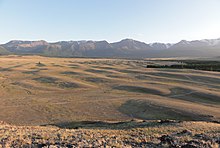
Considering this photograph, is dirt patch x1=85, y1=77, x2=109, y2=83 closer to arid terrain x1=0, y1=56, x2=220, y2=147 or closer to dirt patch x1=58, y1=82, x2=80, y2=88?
arid terrain x1=0, y1=56, x2=220, y2=147

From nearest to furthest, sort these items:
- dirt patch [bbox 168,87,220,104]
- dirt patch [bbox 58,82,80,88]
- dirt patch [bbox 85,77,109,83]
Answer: dirt patch [bbox 168,87,220,104] → dirt patch [bbox 58,82,80,88] → dirt patch [bbox 85,77,109,83]

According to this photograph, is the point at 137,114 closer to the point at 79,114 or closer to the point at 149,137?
the point at 79,114

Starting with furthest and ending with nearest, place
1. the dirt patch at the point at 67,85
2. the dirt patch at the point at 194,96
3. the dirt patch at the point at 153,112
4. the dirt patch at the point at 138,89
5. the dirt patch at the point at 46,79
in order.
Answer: the dirt patch at the point at 46,79, the dirt patch at the point at 67,85, the dirt patch at the point at 138,89, the dirt patch at the point at 194,96, the dirt patch at the point at 153,112

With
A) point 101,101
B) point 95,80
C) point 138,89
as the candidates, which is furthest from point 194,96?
point 95,80

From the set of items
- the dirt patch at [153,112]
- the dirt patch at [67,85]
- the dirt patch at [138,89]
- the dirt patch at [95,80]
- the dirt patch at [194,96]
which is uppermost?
the dirt patch at [95,80]

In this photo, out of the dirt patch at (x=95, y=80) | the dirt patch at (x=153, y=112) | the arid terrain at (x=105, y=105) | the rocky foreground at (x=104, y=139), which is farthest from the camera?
the dirt patch at (x=95, y=80)

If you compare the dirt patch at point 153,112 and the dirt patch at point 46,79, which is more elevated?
the dirt patch at point 46,79

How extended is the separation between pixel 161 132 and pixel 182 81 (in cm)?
1923

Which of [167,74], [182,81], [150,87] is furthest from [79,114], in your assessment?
[167,74]

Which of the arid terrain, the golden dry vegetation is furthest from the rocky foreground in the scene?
the golden dry vegetation

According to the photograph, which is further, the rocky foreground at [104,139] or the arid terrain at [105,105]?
the arid terrain at [105,105]

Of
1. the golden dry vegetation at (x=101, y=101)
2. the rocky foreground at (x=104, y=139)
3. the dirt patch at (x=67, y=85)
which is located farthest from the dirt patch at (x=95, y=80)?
the rocky foreground at (x=104, y=139)

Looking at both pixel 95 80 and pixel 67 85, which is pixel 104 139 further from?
pixel 95 80

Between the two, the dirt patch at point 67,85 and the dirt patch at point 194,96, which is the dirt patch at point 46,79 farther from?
the dirt patch at point 194,96
